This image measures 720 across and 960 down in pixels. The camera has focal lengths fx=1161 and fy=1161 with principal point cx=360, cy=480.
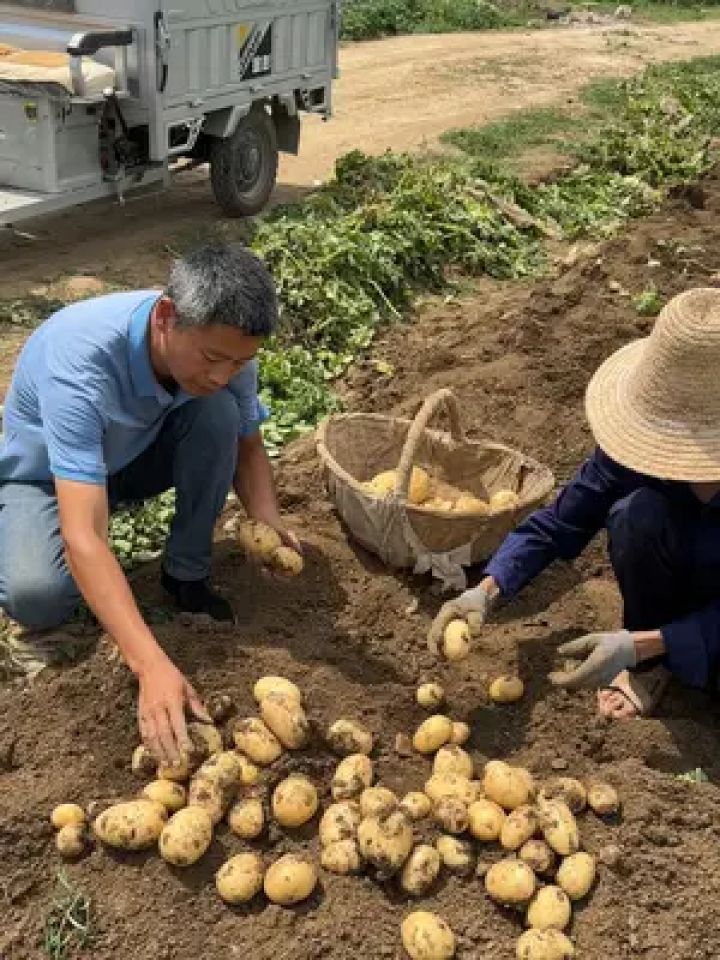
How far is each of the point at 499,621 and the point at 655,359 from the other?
140cm

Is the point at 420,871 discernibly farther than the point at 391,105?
No

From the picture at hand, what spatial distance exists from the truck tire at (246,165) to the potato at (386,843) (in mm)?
6639

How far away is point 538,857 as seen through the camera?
2.82 metres

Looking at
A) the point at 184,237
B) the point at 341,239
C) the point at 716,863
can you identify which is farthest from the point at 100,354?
the point at 184,237

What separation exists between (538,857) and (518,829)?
0.28 ft

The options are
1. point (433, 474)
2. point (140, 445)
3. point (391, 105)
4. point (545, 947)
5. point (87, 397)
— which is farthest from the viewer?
point (391, 105)

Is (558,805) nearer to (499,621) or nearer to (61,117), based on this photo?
(499,621)

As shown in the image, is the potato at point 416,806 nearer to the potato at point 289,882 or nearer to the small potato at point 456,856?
the small potato at point 456,856

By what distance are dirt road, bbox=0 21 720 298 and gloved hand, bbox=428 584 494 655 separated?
440cm

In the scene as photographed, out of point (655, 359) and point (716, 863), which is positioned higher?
point (655, 359)

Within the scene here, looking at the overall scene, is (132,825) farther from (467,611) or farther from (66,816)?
(467,611)

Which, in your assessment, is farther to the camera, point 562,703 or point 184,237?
point 184,237

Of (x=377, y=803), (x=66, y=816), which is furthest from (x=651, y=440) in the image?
(x=66, y=816)

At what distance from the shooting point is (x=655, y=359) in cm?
314
